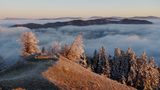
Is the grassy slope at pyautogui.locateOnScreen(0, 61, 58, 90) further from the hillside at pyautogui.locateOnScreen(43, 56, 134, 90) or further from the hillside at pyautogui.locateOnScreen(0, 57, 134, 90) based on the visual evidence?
the hillside at pyautogui.locateOnScreen(43, 56, 134, 90)

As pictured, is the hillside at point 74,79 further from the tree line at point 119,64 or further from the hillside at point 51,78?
the tree line at point 119,64

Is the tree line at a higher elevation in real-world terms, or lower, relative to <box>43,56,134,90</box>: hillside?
lower

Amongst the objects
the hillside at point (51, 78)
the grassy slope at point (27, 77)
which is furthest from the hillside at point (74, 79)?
the grassy slope at point (27, 77)

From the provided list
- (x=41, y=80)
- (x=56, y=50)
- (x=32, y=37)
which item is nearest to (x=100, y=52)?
(x=56, y=50)

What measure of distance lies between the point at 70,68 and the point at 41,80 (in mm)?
9739

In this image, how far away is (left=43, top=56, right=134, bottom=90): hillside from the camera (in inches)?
2721

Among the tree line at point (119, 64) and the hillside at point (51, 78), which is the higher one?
the hillside at point (51, 78)

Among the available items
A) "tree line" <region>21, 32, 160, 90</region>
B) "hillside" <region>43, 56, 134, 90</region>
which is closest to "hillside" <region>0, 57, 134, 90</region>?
"hillside" <region>43, 56, 134, 90</region>

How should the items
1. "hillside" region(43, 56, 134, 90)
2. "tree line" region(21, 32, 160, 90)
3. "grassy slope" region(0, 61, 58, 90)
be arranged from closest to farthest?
"grassy slope" region(0, 61, 58, 90)
"hillside" region(43, 56, 134, 90)
"tree line" region(21, 32, 160, 90)

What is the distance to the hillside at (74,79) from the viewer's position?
69.1 meters

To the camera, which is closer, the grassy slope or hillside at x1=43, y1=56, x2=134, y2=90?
the grassy slope

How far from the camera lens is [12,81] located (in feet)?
223

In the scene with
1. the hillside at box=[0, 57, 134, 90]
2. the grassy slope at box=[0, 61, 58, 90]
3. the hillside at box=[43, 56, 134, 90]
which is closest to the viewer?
the grassy slope at box=[0, 61, 58, 90]

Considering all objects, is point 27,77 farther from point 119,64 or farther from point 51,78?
point 119,64
